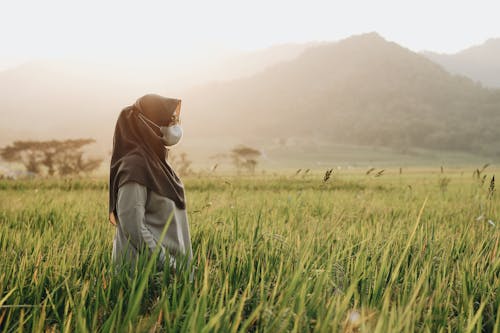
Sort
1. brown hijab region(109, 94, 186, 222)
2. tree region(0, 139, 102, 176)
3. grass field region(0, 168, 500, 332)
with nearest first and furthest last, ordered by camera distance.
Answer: grass field region(0, 168, 500, 332), brown hijab region(109, 94, 186, 222), tree region(0, 139, 102, 176)

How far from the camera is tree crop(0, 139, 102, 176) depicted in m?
28.4

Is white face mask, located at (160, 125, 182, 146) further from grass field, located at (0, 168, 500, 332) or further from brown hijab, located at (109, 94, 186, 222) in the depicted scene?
grass field, located at (0, 168, 500, 332)

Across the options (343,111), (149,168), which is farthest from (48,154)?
(343,111)

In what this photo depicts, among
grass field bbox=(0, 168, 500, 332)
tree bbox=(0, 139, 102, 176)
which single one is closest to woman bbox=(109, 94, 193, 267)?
grass field bbox=(0, 168, 500, 332)

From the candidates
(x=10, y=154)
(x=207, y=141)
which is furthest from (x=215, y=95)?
(x=10, y=154)

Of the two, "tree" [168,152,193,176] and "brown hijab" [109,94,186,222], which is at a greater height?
"brown hijab" [109,94,186,222]

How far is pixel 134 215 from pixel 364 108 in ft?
546

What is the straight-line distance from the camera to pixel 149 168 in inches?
111

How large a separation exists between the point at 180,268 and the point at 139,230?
0.43 metres

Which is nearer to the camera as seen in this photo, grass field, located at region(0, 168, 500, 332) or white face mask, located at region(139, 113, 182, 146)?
grass field, located at region(0, 168, 500, 332)

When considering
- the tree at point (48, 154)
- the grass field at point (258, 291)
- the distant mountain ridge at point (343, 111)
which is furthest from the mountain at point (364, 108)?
the grass field at point (258, 291)

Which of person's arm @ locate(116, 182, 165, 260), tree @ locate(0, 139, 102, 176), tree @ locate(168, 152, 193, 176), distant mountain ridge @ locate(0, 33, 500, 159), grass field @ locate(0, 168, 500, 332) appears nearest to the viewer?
grass field @ locate(0, 168, 500, 332)

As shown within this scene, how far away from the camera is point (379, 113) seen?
155250 mm

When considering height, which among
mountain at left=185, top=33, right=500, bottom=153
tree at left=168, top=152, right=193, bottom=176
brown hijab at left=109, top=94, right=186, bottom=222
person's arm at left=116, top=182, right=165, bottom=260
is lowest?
tree at left=168, top=152, right=193, bottom=176
